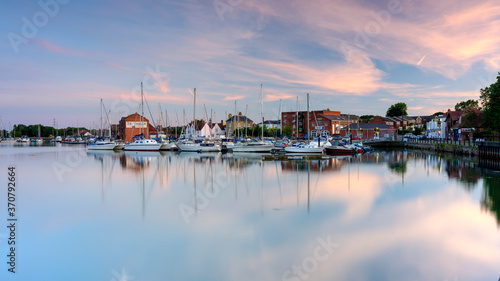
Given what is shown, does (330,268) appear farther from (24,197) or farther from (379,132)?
(379,132)

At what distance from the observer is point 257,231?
1130cm

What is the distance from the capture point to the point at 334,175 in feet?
83.0

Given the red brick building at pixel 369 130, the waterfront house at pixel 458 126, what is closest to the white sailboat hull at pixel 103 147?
the red brick building at pixel 369 130

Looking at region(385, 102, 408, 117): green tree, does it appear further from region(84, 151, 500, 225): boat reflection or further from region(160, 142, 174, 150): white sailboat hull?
region(84, 151, 500, 225): boat reflection

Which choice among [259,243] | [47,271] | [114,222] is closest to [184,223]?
[114,222]

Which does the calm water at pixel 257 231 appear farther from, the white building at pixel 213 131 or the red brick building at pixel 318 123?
the white building at pixel 213 131

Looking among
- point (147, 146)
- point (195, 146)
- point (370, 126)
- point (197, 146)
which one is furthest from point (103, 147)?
point (370, 126)

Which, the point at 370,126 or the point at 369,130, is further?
the point at 370,126
